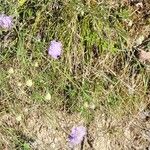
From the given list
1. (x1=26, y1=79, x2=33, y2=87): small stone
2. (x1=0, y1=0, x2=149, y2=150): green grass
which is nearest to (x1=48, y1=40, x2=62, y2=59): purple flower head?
(x1=0, y1=0, x2=149, y2=150): green grass

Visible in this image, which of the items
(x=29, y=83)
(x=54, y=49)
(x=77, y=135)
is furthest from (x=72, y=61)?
(x=77, y=135)

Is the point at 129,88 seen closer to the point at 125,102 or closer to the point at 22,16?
the point at 125,102

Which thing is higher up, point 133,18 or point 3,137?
point 133,18

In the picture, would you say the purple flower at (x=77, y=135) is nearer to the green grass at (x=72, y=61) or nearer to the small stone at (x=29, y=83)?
the green grass at (x=72, y=61)

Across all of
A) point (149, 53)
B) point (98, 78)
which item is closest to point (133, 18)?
point (149, 53)

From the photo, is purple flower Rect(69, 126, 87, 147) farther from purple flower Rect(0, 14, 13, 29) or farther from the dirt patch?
purple flower Rect(0, 14, 13, 29)

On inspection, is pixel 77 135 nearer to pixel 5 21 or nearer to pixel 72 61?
pixel 72 61
